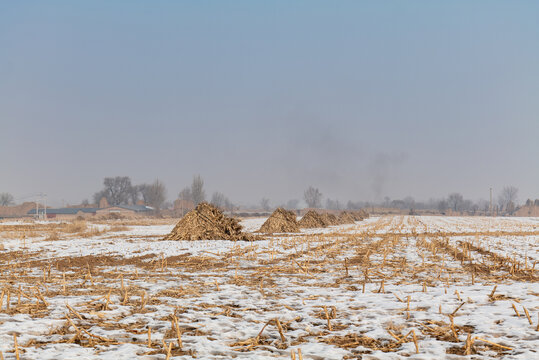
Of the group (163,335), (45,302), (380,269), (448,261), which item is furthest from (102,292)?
(448,261)

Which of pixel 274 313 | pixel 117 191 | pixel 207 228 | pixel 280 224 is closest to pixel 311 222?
pixel 280 224

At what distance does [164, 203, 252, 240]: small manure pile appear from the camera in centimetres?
1978

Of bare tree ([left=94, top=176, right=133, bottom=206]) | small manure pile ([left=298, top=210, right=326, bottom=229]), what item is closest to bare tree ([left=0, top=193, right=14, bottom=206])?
bare tree ([left=94, top=176, right=133, bottom=206])

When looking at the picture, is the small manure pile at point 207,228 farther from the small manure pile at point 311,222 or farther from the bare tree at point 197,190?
the bare tree at point 197,190

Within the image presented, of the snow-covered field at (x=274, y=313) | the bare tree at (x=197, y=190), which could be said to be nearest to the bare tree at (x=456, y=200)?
the bare tree at (x=197, y=190)

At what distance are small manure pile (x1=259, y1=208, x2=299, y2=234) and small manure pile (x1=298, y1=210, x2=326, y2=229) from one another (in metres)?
4.43

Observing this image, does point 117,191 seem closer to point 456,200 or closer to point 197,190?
point 197,190

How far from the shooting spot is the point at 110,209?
4850 inches

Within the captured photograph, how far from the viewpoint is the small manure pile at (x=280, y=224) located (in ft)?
90.7

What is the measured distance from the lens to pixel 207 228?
65.8 feet

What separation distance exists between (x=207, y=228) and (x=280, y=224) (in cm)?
878

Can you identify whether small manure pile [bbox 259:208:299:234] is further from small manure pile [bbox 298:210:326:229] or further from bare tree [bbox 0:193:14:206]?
bare tree [bbox 0:193:14:206]

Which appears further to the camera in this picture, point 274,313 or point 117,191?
point 117,191

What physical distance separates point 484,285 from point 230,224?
540 inches
